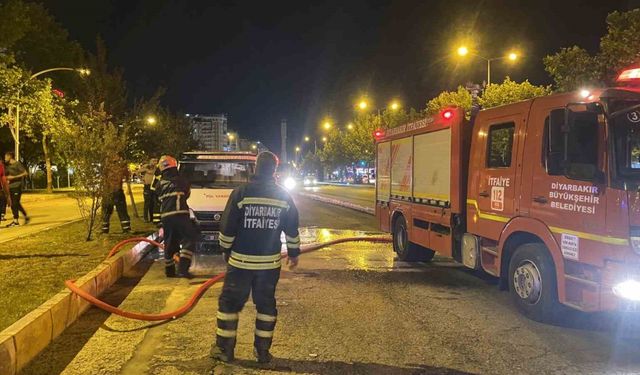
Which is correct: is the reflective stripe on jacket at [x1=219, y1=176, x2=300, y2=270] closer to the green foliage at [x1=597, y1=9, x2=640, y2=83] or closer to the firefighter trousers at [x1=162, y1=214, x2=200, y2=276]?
the firefighter trousers at [x1=162, y1=214, x2=200, y2=276]

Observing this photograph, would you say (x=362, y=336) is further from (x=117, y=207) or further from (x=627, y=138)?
(x=117, y=207)

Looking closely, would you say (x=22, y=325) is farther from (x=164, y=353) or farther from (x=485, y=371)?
(x=485, y=371)

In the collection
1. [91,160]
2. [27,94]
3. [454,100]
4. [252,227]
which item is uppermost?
[454,100]

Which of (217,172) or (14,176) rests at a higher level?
(217,172)

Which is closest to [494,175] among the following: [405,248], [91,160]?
[405,248]

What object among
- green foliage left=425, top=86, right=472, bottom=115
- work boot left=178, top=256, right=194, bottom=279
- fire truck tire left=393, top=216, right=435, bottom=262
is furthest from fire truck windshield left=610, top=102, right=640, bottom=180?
green foliage left=425, top=86, right=472, bottom=115

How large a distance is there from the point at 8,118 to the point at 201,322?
24370 mm

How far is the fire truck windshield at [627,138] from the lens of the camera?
17.0 ft

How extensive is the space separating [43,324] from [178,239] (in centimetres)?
336

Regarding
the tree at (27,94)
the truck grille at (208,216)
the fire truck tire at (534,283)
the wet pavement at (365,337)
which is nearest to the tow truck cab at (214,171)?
the truck grille at (208,216)

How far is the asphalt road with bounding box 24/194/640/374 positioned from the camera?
15.6 feet

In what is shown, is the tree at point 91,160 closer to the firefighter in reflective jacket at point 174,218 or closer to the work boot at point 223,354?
the firefighter in reflective jacket at point 174,218

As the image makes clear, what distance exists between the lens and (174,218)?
837 cm

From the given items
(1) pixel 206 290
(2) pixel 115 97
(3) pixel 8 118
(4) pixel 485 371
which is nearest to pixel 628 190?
(4) pixel 485 371
